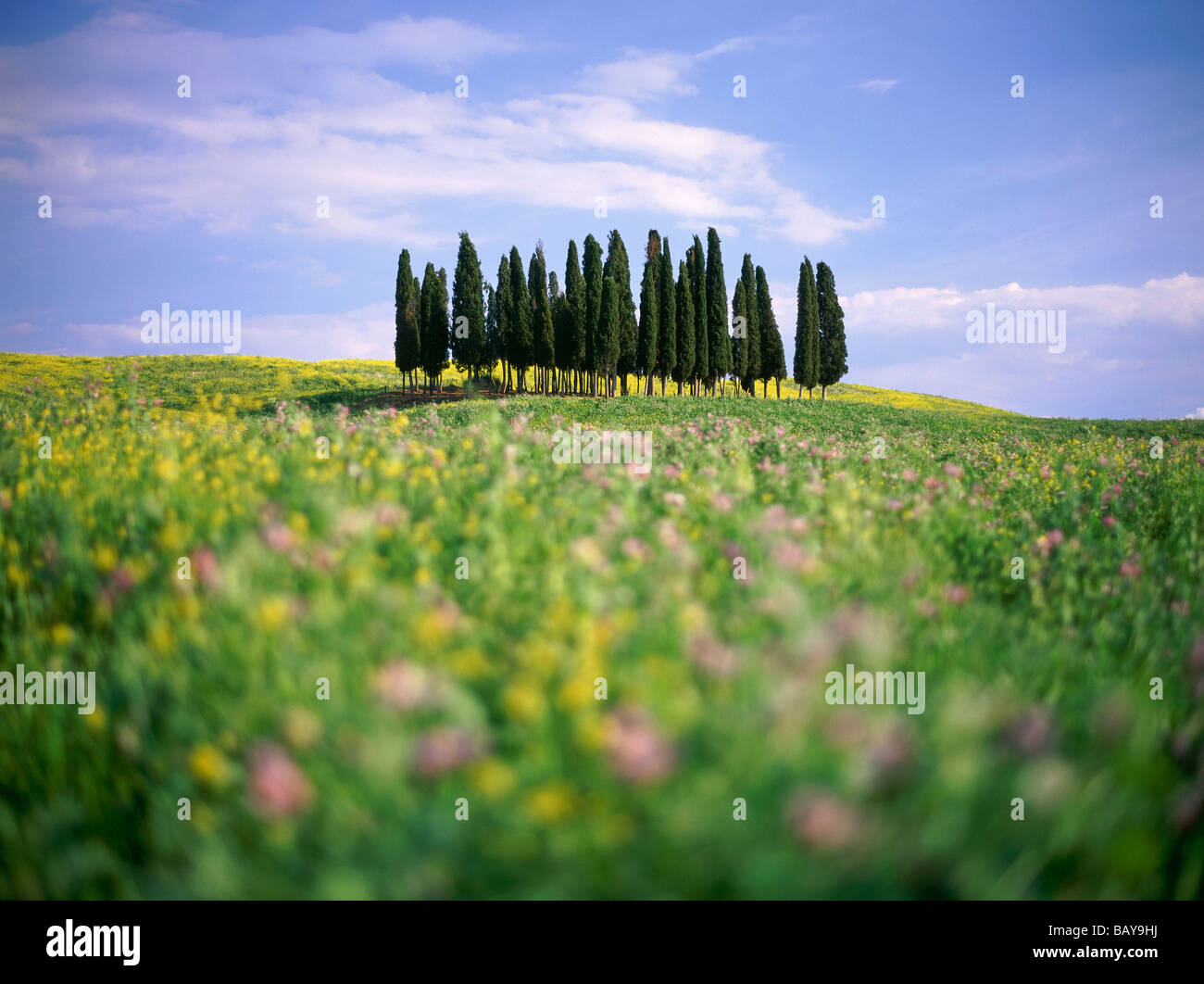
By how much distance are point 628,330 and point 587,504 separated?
42.5 m

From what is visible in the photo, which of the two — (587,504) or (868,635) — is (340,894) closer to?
(868,635)

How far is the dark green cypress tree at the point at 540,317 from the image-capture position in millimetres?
48031

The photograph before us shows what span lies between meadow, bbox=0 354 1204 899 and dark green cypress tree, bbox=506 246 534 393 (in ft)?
143

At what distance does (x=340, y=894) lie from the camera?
164 cm

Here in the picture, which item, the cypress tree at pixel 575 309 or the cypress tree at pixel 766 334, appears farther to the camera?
the cypress tree at pixel 766 334

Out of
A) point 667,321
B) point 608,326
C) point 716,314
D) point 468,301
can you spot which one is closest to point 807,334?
point 716,314

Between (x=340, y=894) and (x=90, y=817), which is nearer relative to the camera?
(x=340, y=894)

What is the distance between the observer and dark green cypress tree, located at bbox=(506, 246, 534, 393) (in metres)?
47.6

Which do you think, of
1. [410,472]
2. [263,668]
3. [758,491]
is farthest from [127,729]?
[758,491]

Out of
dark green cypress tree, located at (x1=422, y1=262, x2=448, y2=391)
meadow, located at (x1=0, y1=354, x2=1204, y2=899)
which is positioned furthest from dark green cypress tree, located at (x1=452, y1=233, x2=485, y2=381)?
meadow, located at (x1=0, y1=354, x2=1204, y2=899)

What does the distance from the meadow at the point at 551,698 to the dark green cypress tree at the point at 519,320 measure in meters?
43.6

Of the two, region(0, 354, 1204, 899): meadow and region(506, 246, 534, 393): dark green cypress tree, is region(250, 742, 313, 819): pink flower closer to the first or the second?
region(0, 354, 1204, 899): meadow

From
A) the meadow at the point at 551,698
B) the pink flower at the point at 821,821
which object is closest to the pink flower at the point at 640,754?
the meadow at the point at 551,698

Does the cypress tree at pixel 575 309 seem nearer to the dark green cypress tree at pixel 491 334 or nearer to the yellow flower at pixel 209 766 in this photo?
the dark green cypress tree at pixel 491 334
